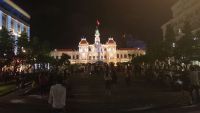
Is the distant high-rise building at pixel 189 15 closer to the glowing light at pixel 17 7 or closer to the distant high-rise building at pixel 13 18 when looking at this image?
the distant high-rise building at pixel 13 18

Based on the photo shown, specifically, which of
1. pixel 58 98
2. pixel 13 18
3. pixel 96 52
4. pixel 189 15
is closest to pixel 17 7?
pixel 13 18

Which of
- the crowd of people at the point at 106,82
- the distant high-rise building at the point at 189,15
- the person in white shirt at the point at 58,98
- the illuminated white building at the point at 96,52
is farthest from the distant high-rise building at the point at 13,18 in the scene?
the illuminated white building at the point at 96,52

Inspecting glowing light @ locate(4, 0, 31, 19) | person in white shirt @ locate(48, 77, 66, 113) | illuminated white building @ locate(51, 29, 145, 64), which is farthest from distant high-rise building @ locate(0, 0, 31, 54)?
illuminated white building @ locate(51, 29, 145, 64)

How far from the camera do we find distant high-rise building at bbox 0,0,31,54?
84.1 meters

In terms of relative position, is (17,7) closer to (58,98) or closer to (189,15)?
(189,15)

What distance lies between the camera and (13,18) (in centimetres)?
9425

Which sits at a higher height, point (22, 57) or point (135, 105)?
point (22, 57)

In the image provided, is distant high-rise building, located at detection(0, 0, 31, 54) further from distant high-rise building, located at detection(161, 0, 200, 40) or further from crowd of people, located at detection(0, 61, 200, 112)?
crowd of people, located at detection(0, 61, 200, 112)

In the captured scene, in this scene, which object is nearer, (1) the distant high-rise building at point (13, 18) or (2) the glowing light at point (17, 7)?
(1) the distant high-rise building at point (13, 18)

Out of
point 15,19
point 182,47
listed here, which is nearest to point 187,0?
point 15,19

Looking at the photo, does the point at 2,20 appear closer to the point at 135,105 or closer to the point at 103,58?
the point at 135,105

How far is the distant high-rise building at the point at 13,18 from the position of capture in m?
84.1

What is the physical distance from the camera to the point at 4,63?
41156 millimetres

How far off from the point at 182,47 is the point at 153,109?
3410 cm
